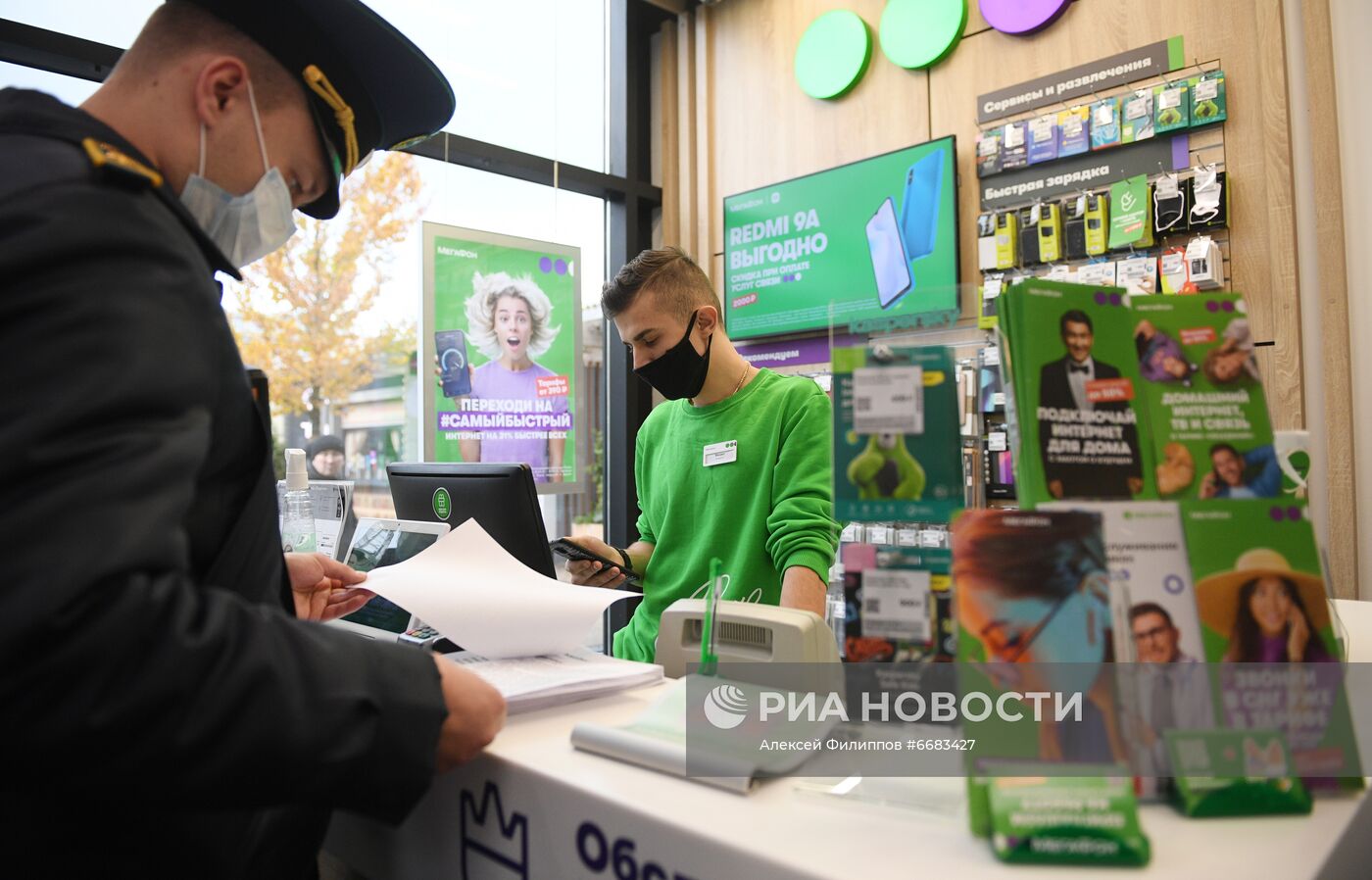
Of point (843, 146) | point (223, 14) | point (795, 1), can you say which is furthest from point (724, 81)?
point (223, 14)

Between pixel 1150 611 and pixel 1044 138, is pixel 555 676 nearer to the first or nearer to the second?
pixel 1150 611

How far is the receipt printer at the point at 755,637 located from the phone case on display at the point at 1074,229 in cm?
248

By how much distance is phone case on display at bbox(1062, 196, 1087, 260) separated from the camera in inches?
120

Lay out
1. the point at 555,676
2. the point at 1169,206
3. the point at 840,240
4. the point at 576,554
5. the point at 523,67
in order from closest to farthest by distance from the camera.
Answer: the point at 555,676 → the point at 576,554 → the point at 1169,206 → the point at 840,240 → the point at 523,67

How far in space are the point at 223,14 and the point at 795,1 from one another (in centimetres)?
378

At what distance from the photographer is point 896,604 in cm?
79

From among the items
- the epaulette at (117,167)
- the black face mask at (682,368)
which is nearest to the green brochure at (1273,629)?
the epaulette at (117,167)

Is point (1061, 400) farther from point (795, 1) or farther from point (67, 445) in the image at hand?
point (795, 1)

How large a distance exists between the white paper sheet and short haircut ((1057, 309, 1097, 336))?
2.36 ft

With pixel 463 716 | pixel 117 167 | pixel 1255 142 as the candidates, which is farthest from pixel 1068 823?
pixel 1255 142

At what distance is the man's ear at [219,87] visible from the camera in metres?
0.89

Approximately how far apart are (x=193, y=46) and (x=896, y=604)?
3.10 feet

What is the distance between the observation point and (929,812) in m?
0.75

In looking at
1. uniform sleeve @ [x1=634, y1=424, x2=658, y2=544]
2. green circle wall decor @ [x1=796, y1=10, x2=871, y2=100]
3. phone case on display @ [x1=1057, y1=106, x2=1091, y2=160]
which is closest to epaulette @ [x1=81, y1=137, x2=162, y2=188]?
uniform sleeve @ [x1=634, y1=424, x2=658, y2=544]
